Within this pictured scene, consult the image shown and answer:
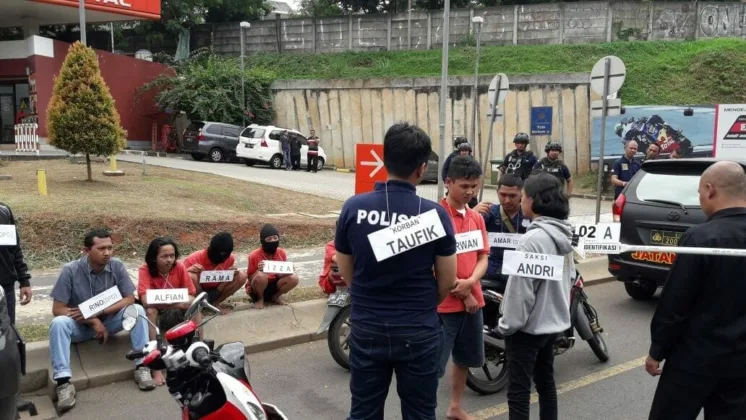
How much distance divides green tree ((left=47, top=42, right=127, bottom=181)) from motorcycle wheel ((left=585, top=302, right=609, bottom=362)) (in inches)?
431

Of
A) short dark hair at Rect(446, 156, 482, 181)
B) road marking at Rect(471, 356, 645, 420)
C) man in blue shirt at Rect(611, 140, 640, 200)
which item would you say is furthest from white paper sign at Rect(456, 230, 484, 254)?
man in blue shirt at Rect(611, 140, 640, 200)

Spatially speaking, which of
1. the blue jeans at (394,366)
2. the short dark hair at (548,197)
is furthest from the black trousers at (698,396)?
the blue jeans at (394,366)

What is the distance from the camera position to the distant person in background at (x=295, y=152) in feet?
76.6

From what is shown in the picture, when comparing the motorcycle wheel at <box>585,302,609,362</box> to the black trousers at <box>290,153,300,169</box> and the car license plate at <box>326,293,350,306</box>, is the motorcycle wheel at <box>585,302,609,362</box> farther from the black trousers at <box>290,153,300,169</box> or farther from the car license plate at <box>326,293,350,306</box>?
the black trousers at <box>290,153,300,169</box>

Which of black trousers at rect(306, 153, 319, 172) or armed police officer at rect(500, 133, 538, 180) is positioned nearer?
armed police officer at rect(500, 133, 538, 180)

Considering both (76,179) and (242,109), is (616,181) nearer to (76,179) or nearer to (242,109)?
(76,179)

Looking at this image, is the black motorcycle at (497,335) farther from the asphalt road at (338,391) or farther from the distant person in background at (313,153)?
the distant person in background at (313,153)

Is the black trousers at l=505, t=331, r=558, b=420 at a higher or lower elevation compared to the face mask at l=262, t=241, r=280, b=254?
lower

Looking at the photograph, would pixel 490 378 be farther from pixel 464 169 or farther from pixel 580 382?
pixel 464 169

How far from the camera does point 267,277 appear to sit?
6.28 meters

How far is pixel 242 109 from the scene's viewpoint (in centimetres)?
2661

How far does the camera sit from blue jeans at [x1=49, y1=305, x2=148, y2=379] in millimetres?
4695

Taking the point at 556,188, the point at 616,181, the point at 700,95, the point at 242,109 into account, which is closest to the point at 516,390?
the point at 556,188

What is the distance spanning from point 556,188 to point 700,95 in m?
20.9
